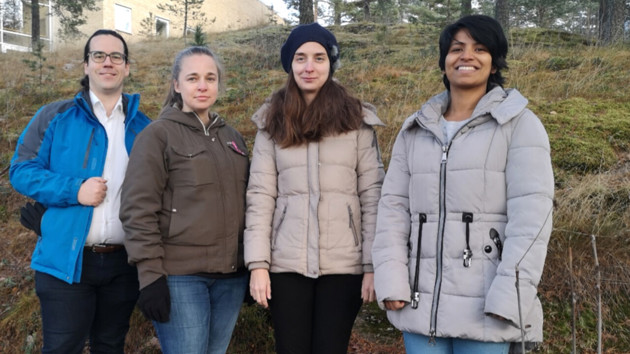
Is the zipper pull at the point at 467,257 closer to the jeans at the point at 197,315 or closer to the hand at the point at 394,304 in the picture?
the hand at the point at 394,304

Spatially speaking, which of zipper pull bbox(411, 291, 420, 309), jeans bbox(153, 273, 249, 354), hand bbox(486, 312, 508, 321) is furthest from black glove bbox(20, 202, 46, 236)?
hand bbox(486, 312, 508, 321)

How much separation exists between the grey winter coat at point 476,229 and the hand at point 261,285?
623 mm

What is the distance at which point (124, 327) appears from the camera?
292 cm

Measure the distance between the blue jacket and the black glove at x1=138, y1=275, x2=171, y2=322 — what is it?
484mm

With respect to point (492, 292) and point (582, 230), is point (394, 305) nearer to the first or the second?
point (492, 292)

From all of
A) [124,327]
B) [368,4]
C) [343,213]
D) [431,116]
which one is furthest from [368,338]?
[368,4]

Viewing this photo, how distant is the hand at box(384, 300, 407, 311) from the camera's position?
86.2 inches

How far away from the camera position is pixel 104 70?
110 inches

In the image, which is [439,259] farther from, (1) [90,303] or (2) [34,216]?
(2) [34,216]

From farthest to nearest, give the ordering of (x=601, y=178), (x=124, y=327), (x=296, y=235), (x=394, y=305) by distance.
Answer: (x=601, y=178)
(x=124, y=327)
(x=296, y=235)
(x=394, y=305)

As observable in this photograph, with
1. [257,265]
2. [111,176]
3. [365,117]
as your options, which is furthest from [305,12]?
[257,265]

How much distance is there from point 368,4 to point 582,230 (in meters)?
19.9

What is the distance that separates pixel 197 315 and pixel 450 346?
1287 millimetres

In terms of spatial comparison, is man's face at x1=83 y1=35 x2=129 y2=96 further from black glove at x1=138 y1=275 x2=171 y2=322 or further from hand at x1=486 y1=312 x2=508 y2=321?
hand at x1=486 y1=312 x2=508 y2=321
